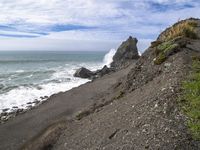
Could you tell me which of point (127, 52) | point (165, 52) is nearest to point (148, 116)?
point (165, 52)

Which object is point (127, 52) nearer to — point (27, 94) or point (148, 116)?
point (27, 94)

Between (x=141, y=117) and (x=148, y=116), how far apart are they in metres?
0.43

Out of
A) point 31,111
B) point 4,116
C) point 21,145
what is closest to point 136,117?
point 21,145

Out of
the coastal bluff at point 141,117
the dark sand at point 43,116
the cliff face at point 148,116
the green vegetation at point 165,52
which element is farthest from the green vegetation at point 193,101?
the dark sand at point 43,116

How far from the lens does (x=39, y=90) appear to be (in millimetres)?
43875

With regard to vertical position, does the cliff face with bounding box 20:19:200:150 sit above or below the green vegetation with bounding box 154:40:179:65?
below

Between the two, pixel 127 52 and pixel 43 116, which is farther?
pixel 127 52

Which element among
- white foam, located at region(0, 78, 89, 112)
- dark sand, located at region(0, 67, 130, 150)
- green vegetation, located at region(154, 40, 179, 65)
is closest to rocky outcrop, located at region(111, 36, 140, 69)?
white foam, located at region(0, 78, 89, 112)

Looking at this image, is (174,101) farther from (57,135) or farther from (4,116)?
(4,116)

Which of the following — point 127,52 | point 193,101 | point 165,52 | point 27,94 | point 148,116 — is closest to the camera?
point 193,101

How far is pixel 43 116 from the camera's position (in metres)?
27.3

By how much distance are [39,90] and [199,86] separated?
1204 inches

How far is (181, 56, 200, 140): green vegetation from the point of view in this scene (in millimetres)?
13016

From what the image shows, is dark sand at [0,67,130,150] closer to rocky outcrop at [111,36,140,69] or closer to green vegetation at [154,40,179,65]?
green vegetation at [154,40,179,65]
